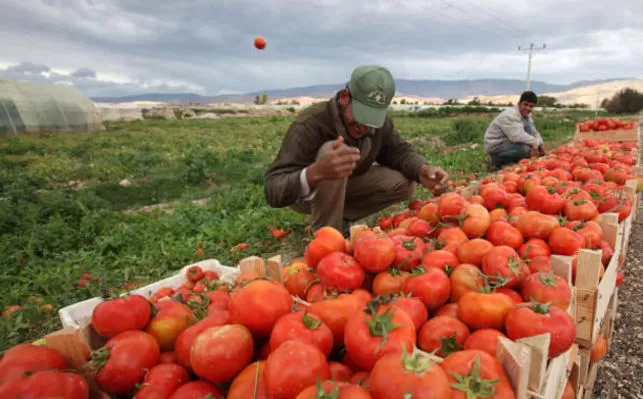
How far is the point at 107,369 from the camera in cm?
139

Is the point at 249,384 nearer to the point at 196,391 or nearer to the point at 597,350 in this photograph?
the point at 196,391

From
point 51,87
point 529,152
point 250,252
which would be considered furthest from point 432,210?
point 51,87

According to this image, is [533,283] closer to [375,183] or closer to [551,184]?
[551,184]

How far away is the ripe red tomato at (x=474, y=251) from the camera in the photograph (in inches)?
77.6

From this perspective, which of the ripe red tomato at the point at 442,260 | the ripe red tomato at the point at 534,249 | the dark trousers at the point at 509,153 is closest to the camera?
the ripe red tomato at the point at 442,260

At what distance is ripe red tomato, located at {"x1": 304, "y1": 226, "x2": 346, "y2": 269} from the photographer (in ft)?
6.48

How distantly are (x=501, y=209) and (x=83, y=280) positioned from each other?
375cm

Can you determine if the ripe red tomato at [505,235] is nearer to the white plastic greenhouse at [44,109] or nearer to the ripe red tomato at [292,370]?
the ripe red tomato at [292,370]

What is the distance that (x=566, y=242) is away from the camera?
2.22 m

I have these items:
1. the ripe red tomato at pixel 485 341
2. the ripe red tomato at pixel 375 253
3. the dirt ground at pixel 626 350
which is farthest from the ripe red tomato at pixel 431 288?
the dirt ground at pixel 626 350

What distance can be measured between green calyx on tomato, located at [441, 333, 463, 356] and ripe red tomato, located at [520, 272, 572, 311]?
405 mm

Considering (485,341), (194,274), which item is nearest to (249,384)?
(485,341)

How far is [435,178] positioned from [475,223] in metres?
1.65

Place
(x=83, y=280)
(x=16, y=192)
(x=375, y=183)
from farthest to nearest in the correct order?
(x=16, y=192)
(x=375, y=183)
(x=83, y=280)
